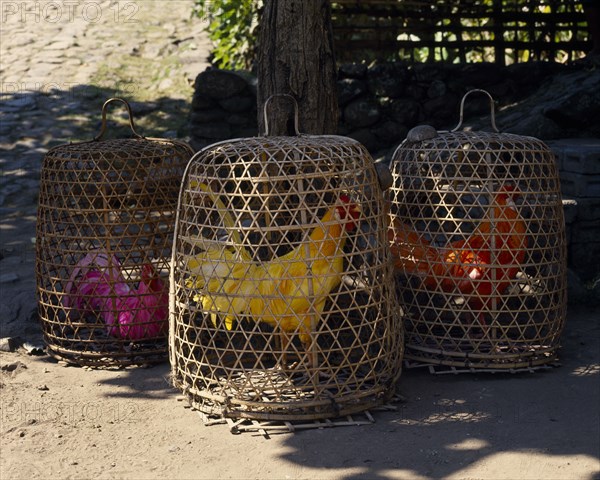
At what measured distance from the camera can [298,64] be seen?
4.78 metres

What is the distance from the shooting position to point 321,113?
487 centimetres

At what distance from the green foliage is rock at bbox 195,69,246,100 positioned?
1426 mm

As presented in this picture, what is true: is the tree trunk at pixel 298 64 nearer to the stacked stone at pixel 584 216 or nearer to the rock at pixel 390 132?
the stacked stone at pixel 584 216

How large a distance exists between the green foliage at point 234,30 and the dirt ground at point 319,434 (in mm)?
6189

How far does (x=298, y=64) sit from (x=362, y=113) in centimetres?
349

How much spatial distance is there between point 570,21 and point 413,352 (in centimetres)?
533

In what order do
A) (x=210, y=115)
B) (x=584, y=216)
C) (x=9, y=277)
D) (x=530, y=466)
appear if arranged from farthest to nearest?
(x=210, y=115)
(x=9, y=277)
(x=584, y=216)
(x=530, y=466)

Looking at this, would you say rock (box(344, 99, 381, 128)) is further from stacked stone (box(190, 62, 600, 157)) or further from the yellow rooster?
the yellow rooster

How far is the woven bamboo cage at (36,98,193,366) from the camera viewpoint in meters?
4.56

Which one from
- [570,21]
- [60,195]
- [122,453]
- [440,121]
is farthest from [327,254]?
[570,21]

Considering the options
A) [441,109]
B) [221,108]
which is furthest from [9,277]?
[441,109]

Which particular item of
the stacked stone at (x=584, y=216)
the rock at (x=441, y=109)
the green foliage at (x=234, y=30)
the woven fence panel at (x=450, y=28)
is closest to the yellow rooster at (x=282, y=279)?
the stacked stone at (x=584, y=216)

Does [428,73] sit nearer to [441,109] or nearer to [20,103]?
[441,109]

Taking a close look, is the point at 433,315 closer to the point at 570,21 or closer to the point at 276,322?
the point at 276,322
